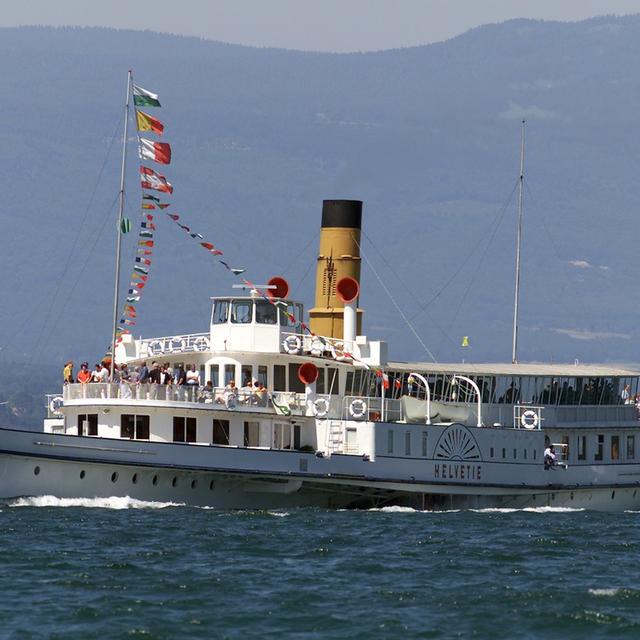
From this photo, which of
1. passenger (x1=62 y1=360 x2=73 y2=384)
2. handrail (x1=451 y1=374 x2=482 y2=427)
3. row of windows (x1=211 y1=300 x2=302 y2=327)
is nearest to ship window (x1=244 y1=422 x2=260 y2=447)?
row of windows (x1=211 y1=300 x2=302 y2=327)

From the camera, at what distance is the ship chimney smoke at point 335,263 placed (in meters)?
54.2

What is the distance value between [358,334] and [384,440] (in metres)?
5.26

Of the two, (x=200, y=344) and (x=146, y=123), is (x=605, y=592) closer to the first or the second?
(x=200, y=344)

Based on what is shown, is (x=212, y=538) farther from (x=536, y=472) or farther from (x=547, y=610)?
(x=536, y=472)

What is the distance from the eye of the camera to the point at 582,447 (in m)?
57.3

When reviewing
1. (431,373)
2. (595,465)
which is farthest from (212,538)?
(595,465)

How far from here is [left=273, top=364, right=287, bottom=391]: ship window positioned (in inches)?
1997

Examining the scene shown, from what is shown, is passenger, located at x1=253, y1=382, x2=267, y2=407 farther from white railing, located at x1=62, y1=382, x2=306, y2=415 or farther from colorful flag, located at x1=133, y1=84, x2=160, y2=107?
colorful flag, located at x1=133, y1=84, x2=160, y2=107

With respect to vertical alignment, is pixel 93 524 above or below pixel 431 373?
below

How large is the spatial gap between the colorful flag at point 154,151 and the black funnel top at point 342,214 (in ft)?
22.3

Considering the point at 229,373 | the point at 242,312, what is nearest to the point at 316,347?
the point at 242,312

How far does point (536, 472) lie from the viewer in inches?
2169

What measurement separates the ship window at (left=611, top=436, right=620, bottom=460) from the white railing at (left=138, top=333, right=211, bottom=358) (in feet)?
49.6

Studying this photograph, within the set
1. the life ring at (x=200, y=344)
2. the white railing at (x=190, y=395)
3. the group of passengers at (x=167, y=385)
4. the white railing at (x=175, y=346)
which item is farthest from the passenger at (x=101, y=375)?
the life ring at (x=200, y=344)
